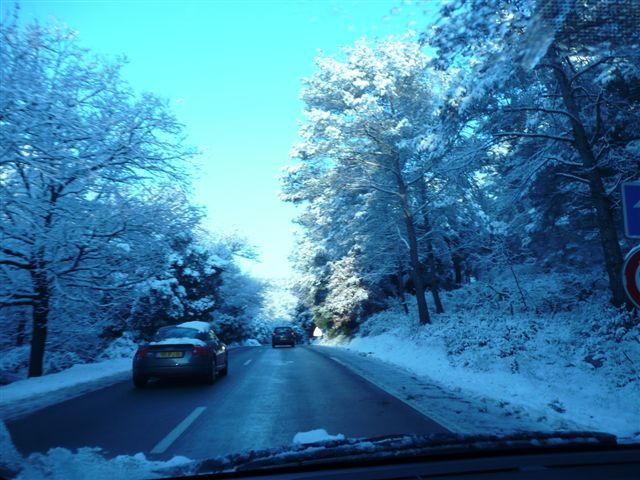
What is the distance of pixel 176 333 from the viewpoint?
41.7 feet

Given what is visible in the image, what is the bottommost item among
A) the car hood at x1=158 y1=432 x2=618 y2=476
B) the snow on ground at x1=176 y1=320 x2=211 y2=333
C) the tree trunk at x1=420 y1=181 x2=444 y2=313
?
the car hood at x1=158 y1=432 x2=618 y2=476

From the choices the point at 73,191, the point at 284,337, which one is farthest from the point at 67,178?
the point at 284,337

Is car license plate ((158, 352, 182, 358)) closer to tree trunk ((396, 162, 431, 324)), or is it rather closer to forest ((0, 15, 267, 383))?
forest ((0, 15, 267, 383))

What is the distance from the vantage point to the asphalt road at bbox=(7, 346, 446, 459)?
6.22 metres

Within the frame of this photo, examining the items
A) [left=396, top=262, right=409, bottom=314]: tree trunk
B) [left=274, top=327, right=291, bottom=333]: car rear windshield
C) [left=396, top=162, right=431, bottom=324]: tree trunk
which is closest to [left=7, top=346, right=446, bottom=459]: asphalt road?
[left=396, top=162, right=431, bottom=324]: tree trunk

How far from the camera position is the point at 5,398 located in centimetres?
980

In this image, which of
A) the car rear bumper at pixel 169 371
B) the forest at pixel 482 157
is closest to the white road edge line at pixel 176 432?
→ the car rear bumper at pixel 169 371

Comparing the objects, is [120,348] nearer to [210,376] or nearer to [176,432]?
[210,376]

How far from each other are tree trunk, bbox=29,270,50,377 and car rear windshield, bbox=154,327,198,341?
3.64 metres

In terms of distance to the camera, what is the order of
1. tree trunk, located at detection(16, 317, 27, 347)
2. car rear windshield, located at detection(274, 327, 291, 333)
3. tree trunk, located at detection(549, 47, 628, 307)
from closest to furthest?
1. tree trunk, located at detection(549, 47, 628, 307)
2. tree trunk, located at detection(16, 317, 27, 347)
3. car rear windshield, located at detection(274, 327, 291, 333)

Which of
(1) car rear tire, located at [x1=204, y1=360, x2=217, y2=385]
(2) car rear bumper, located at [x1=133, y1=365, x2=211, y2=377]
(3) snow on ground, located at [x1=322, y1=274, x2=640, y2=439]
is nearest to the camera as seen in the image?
(3) snow on ground, located at [x1=322, y1=274, x2=640, y2=439]

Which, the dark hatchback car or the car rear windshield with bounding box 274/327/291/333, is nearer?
the dark hatchback car

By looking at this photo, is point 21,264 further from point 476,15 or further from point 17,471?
point 476,15

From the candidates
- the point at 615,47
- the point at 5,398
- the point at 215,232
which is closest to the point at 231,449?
the point at 5,398
